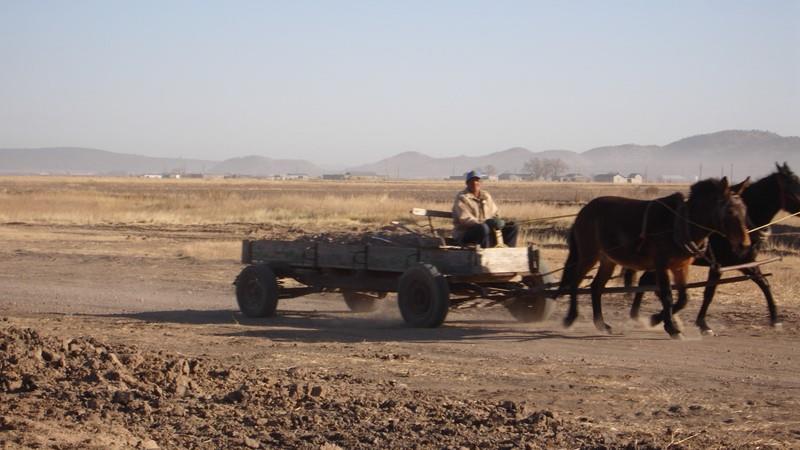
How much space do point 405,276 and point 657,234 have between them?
Result: 3104 mm

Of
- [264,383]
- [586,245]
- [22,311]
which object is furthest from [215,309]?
[264,383]

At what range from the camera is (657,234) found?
42.6 feet

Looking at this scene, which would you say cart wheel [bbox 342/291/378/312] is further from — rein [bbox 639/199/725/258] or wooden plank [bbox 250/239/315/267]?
rein [bbox 639/199/725/258]

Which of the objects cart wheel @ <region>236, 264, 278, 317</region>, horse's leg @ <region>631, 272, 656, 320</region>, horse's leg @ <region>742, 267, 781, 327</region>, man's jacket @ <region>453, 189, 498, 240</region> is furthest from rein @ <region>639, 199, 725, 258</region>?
cart wheel @ <region>236, 264, 278, 317</region>

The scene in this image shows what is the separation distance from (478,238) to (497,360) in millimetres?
2869

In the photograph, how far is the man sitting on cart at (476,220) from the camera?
46.3 ft

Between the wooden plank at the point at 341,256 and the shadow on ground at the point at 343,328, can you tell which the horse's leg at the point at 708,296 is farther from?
the wooden plank at the point at 341,256

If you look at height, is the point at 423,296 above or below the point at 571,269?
below

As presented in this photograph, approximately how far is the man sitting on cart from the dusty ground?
115 centimetres

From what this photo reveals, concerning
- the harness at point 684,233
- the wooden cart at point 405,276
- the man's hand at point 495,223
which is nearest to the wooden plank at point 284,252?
the wooden cart at point 405,276

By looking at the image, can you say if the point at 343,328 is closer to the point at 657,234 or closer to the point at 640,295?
the point at 640,295

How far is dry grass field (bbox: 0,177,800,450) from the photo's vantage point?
7980mm

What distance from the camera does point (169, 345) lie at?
12703 mm

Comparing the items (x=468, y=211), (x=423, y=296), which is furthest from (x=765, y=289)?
(x=423, y=296)
